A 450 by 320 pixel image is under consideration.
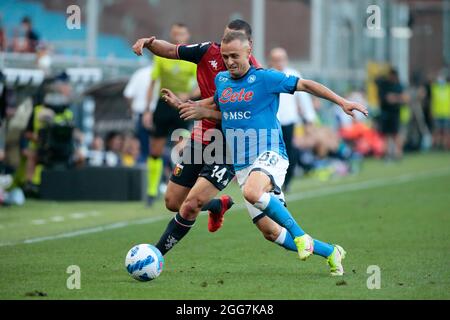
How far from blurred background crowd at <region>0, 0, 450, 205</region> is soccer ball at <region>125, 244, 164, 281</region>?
531cm

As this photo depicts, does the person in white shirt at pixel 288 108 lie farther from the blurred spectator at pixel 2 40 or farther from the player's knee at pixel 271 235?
the player's knee at pixel 271 235

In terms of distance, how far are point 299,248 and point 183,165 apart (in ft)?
5.48

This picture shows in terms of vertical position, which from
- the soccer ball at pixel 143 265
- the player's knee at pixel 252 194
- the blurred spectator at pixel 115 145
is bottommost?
the blurred spectator at pixel 115 145

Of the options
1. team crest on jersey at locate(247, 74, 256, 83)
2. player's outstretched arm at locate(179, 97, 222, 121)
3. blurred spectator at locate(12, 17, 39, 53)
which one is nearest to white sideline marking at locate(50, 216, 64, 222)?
player's outstretched arm at locate(179, 97, 222, 121)

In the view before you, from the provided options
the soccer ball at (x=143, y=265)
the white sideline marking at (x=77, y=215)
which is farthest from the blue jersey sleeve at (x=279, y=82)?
the white sideline marking at (x=77, y=215)

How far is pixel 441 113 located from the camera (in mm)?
38094

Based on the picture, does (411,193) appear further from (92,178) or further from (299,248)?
(299,248)

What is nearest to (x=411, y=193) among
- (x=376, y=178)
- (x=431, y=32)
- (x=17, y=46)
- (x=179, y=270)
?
(x=376, y=178)

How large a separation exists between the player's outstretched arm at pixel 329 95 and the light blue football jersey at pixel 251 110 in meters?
0.21

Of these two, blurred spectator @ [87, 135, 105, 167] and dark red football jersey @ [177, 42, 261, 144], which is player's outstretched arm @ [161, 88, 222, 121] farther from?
blurred spectator @ [87, 135, 105, 167]

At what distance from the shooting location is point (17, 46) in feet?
77.6

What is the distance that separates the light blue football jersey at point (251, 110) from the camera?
1033 cm

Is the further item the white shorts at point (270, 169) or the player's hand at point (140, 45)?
the player's hand at point (140, 45)

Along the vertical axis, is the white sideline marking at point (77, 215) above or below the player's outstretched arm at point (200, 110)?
below
